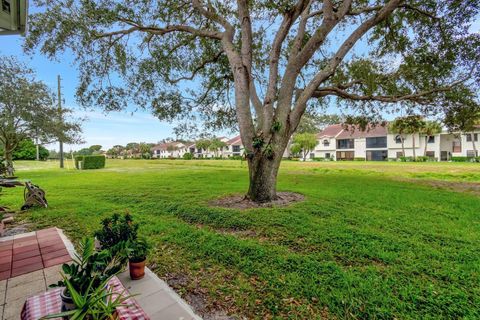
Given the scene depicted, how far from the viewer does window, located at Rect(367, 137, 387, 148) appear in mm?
38688

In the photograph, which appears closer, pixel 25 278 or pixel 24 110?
pixel 25 278

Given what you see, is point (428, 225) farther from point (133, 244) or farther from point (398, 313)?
point (133, 244)

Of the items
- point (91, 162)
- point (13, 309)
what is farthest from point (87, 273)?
point (91, 162)

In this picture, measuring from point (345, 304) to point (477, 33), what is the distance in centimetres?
854

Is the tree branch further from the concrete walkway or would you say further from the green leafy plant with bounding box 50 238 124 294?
the green leafy plant with bounding box 50 238 124 294

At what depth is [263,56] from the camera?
28.0 ft

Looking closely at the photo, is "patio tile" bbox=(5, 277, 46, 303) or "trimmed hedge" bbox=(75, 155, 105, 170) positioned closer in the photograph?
"patio tile" bbox=(5, 277, 46, 303)

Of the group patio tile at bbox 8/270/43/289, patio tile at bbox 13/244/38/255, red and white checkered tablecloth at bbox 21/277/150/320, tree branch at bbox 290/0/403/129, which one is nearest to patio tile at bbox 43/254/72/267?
patio tile at bbox 8/270/43/289

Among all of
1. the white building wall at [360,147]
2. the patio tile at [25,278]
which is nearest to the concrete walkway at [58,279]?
the patio tile at [25,278]

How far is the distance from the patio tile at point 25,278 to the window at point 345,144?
46048mm

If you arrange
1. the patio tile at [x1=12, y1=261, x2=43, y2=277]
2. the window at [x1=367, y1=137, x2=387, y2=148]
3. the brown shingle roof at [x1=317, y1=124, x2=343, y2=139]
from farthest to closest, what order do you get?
the brown shingle roof at [x1=317, y1=124, x2=343, y2=139] < the window at [x1=367, y1=137, x2=387, y2=148] < the patio tile at [x1=12, y1=261, x2=43, y2=277]

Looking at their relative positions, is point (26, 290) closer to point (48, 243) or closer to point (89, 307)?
point (48, 243)

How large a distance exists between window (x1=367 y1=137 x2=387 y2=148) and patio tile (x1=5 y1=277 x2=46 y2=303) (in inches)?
1778

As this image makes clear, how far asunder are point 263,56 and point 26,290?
8709 millimetres
